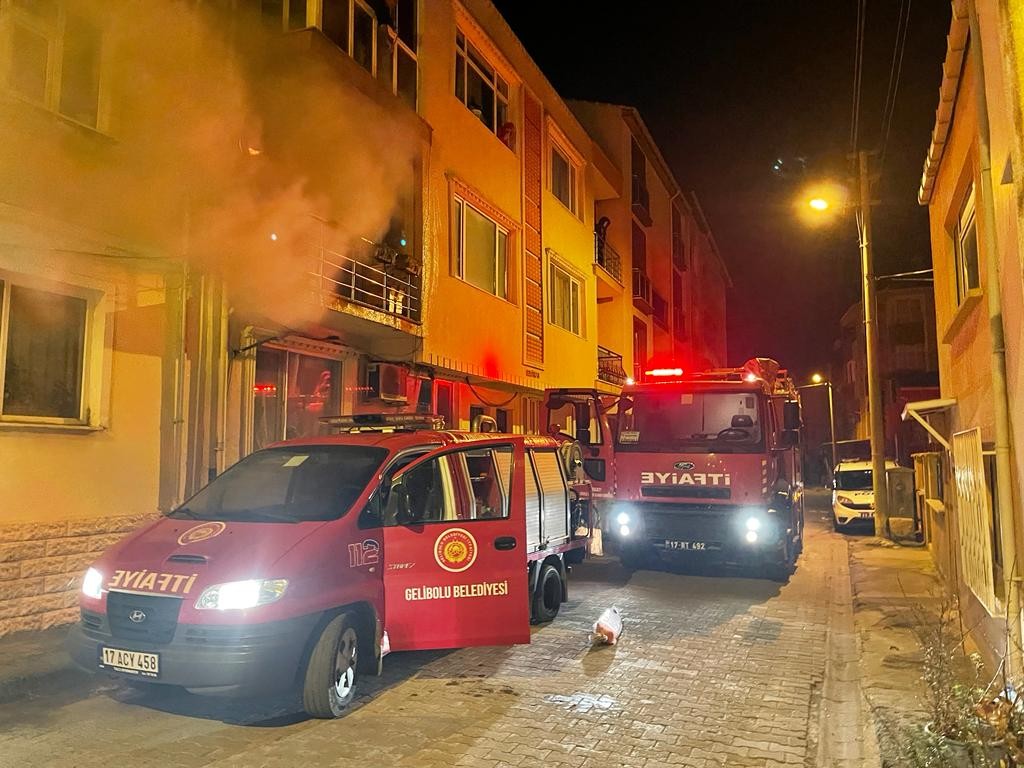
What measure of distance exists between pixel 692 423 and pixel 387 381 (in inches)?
182

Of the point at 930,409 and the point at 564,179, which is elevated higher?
the point at 564,179

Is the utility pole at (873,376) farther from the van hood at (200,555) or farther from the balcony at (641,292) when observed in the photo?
the van hood at (200,555)

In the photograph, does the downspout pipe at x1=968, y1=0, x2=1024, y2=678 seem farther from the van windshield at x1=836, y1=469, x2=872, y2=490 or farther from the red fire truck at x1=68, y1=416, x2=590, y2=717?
the van windshield at x1=836, y1=469, x2=872, y2=490

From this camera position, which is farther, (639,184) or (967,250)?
(639,184)

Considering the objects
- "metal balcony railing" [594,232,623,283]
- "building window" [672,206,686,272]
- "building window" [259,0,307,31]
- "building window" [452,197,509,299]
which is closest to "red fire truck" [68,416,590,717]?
"building window" [259,0,307,31]

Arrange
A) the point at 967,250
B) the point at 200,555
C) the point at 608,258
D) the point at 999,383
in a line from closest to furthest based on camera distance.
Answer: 1. the point at 200,555
2. the point at 999,383
3. the point at 967,250
4. the point at 608,258

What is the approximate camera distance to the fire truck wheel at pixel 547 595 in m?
7.49

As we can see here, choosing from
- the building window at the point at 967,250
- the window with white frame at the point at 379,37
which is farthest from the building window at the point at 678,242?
the building window at the point at 967,250

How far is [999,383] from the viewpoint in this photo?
488 cm

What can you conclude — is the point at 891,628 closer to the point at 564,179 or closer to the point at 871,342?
the point at 871,342

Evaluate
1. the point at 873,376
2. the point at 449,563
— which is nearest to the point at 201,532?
the point at 449,563

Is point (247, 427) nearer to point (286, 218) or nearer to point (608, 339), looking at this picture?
point (286, 218)

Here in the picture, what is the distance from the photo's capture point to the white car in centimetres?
1603

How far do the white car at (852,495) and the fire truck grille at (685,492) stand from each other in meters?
7.56
